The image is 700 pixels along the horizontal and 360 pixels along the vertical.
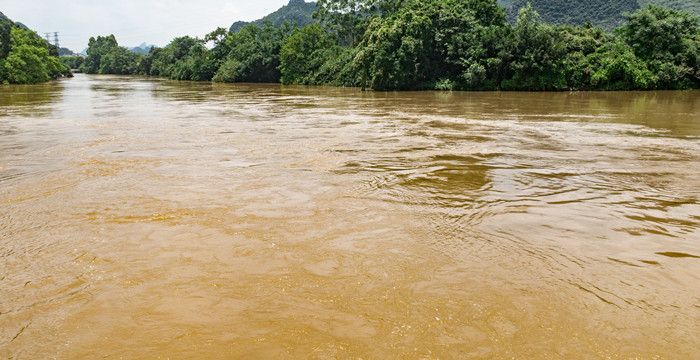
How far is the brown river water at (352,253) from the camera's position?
3.35 m

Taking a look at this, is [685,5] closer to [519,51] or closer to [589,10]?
[589,10]

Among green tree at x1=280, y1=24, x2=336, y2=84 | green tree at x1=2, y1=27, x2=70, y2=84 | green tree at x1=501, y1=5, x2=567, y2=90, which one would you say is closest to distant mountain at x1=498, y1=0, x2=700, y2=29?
green tree at x1=280, y1=24, x2=336, y2=84

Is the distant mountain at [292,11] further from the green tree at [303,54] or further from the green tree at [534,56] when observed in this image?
the green tree at [534,56]

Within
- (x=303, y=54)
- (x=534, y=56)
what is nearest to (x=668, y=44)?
(x=534, y=56)

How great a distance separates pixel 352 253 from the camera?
4824 millimetres

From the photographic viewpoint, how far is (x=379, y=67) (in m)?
32.0

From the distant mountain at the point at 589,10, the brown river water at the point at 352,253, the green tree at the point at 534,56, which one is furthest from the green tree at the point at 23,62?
the distant mountain at the point at 589,10

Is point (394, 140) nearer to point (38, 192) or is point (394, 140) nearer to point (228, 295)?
point (38, 192)

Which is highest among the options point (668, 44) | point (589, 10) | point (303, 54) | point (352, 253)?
point (589, 10)

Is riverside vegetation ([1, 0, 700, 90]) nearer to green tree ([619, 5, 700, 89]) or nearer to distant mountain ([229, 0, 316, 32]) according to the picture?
green tree ([619, 5, 700, 89])

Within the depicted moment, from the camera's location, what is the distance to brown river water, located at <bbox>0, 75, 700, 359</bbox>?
3.35 meters

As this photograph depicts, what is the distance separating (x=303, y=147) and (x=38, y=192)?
536 centimetres

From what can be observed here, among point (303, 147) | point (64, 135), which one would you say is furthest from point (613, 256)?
point (64, 135)

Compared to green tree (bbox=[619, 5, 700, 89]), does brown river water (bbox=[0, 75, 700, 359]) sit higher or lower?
lower
